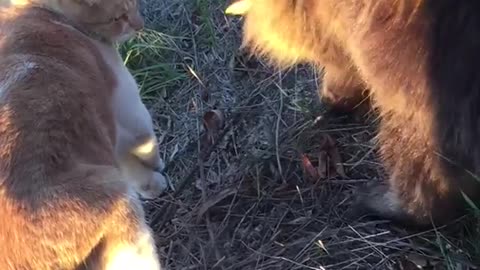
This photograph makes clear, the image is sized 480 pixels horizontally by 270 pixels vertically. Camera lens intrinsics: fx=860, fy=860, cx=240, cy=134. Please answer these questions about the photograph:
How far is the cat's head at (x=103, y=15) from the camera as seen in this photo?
7.18 feet

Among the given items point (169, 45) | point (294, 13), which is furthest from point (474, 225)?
point (169, 45)

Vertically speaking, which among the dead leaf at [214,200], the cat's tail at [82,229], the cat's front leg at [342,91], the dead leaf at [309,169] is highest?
the cat's tail at [82,229]

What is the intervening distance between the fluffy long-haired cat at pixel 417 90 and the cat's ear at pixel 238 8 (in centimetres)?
44

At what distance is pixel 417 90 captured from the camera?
2.12 metres

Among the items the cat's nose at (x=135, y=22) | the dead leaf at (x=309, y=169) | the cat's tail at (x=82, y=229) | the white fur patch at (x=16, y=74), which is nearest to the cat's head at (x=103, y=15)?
the cat's nose at (x=135, y=22)

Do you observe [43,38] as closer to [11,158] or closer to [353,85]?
[11,158]

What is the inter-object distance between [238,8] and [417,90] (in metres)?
1.15

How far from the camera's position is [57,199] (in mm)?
1785

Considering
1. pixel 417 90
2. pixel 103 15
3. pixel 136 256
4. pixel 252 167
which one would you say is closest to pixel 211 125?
pixel 252 167

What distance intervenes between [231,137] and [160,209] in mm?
375

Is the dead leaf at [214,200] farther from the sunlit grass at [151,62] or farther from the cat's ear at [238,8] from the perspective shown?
the cat's ear at [238,8]

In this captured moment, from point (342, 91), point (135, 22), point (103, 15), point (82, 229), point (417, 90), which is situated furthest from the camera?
point (342, 91)

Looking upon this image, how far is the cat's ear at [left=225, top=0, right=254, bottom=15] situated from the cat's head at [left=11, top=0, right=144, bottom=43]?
2.48ft

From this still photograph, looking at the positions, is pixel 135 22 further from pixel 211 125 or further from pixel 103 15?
pixel 211 125
